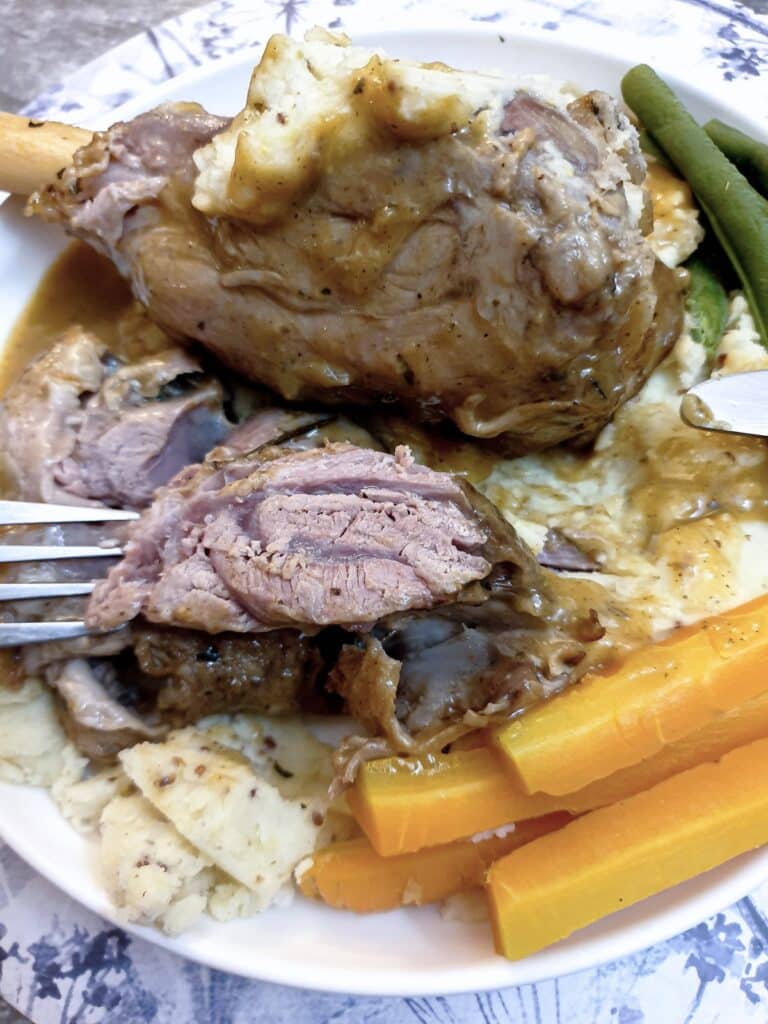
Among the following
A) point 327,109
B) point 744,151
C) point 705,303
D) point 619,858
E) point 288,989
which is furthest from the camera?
point 744,151

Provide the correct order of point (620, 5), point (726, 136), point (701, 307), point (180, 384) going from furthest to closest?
point (620, 5) < point (726, 136) < point (701, 307) < point (180, 384)

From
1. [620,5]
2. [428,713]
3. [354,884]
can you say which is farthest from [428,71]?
[620,5]

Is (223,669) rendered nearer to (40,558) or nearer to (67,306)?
(40,558)

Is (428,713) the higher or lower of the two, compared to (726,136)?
lower

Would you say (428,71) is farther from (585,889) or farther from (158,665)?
(585,889)

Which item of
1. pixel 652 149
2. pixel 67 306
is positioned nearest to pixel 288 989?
pixel 67 306

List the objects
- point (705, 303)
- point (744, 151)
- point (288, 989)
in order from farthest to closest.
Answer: point (744, 151) → point (705, 303) → point (288, 989)

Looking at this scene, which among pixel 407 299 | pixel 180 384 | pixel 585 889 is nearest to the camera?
pixel 585 889
